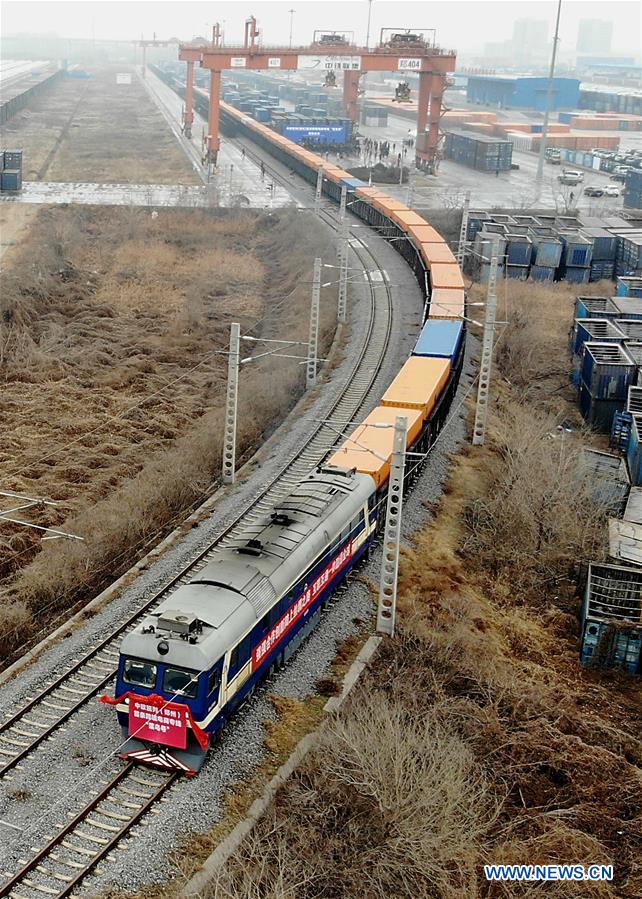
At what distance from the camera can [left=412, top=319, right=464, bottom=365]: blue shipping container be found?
35.4 m

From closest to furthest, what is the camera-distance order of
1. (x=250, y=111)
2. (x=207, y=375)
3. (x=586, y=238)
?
(x=207, y=375) → (x=586, y=238) → (x=250, y=111)

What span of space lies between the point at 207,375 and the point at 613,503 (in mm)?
20413

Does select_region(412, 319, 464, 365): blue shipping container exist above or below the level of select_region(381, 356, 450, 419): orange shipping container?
above

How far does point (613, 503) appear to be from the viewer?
31391mm

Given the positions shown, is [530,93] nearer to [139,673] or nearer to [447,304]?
[447,304]

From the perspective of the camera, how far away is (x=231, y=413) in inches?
1189

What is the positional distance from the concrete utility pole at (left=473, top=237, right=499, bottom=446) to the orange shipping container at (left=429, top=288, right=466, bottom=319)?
15.9 feet

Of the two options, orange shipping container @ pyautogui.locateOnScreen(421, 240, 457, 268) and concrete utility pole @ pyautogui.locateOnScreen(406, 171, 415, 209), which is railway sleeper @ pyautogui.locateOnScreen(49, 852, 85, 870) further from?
concrete utility pole @ pyautogui.locateOnScreen(406, 171, 415, 209)

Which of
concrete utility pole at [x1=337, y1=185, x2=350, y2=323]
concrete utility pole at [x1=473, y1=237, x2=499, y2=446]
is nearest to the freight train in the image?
concrete utility pole at [x1=473, y1=237, x2=499, y2=446]

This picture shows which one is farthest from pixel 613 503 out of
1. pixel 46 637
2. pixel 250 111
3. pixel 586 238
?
pixel 250 111

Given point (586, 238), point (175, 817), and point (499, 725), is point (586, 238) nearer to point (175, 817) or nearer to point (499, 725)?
point (499, 725)

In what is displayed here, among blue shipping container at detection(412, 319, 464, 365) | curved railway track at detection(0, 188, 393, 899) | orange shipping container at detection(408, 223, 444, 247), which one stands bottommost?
curved railway track at detection(0, 188, 393, 899)

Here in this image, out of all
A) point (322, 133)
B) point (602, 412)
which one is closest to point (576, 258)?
point (602, 412)

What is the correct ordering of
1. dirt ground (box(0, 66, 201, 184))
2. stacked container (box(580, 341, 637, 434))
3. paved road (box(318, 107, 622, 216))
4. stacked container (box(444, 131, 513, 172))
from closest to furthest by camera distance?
stacked container (box(580, 341, 637, 434)) < paved road (box(318, 107, 622, 216)) < dirt ground (box(0, 66, 201, 184)) < stacked container (box(444, 131, 513, 172))
